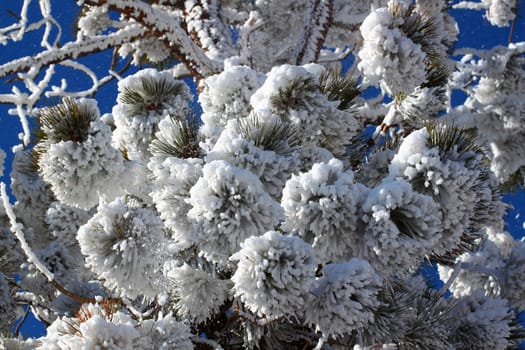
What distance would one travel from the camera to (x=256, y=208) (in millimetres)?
1761

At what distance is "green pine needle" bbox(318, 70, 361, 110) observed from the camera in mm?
2445

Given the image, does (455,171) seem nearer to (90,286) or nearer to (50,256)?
(90,286)

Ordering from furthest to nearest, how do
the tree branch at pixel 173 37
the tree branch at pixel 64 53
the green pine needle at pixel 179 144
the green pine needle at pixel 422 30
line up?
the tree branch at pixel 173 37 → the tree branch at pixel 64 53 → the green pine needle at pixel 422 30 → the green pine needle at pixel 179 144

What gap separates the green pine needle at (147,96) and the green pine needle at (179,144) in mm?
354

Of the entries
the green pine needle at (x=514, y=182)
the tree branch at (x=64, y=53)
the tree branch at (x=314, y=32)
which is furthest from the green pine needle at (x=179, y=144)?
the green pine needle at (x=514, y=182)

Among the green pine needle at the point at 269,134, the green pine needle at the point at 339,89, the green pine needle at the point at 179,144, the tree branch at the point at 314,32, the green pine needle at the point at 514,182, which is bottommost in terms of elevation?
the green pine needle at the point at 514,182

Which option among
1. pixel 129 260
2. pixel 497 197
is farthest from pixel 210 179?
pixel 497 197

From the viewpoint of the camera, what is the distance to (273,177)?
6.50 feet

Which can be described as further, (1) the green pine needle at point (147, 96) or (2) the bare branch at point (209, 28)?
(2) the bare branch at point (209, 28)

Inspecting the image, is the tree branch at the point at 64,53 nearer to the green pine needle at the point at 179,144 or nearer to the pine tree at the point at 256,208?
the pine tree at the point at 256,208

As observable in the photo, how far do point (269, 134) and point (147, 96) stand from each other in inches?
28.4

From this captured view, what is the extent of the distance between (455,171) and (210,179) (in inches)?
30.6

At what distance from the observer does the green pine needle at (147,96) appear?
247 centimetres

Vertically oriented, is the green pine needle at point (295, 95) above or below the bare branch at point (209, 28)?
above
